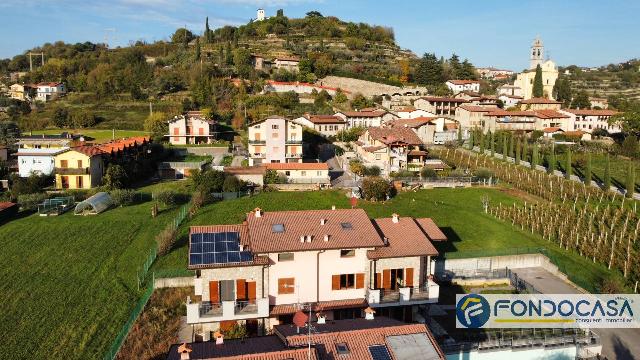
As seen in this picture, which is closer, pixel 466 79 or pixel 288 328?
pixel 288 328

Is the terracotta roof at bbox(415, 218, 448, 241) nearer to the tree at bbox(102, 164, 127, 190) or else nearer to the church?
the tree at bbox(102, 164, 127, 190)

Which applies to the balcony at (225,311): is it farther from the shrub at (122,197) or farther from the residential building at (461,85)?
the residential building at (461,85)

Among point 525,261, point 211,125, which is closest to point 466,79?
point 211,125

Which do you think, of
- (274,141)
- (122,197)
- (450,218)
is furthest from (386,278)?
(274,141)

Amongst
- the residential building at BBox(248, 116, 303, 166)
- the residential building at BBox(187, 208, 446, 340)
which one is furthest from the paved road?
the residential building at BBox(248, 116, 303, 166)

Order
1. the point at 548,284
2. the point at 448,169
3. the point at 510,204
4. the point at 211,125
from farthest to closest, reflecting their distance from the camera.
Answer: the point at 211,125 → the point at 448,169 → the point at 510,204 → the point at 548,284

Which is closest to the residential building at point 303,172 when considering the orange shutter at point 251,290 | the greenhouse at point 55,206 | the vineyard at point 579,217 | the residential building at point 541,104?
the vineyard at point 579,217

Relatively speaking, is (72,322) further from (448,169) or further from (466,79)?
(466,79)

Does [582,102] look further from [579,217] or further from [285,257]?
[285,257]
